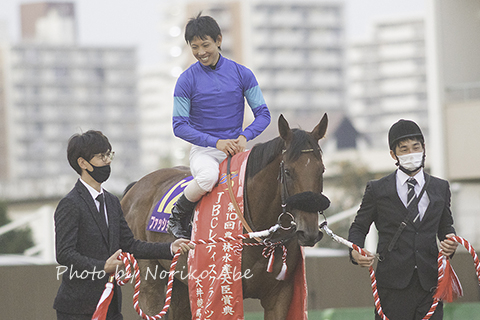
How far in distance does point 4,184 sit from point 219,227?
197ft

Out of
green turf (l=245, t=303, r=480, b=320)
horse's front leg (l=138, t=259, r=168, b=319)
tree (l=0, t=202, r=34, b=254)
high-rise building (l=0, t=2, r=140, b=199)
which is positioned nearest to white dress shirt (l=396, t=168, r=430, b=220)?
horse's front leg (l=138, t=259, r=168, b=319)

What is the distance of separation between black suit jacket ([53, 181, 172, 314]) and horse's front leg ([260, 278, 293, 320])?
1.21 m

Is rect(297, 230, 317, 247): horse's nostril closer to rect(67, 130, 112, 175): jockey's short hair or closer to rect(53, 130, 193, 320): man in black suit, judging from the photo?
rect(53, 130, 193, 320): man in black suit

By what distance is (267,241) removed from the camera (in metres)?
4.17

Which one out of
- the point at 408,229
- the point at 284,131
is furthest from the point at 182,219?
the point at 408,229

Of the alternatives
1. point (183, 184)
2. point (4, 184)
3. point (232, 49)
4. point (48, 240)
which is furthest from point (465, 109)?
point (232, 49)

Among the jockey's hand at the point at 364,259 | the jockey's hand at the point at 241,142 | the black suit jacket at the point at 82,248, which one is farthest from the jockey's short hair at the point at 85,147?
the jockey's hand at the point at 364,259

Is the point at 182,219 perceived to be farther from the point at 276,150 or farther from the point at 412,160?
the point at 412,160

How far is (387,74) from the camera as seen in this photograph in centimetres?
10012

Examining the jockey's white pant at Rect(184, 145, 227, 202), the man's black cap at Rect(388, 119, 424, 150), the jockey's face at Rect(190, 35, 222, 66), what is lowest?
the jockey's white pant at Rect(184, 145, 227, 202)

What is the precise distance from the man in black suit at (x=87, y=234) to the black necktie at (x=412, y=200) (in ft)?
5.27

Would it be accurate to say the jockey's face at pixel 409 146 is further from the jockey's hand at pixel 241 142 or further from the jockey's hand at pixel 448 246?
the jockey's hand at pixel 241 142

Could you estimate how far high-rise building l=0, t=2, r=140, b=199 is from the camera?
86188 mm

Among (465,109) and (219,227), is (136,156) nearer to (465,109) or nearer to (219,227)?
(465,109)
